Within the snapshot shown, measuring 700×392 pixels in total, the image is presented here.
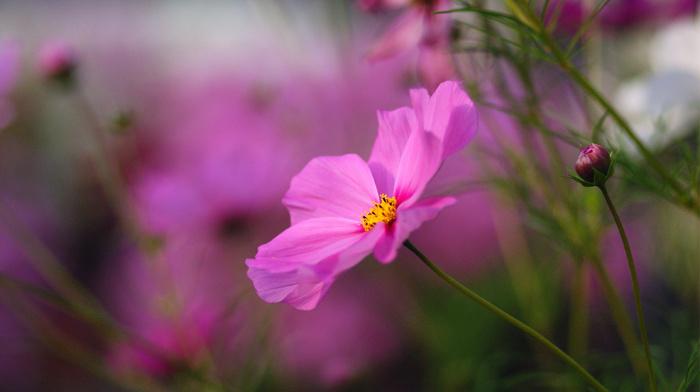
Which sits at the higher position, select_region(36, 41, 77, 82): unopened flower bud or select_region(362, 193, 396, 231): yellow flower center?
select_region(36, 41, 77, 82): unopened flower bud

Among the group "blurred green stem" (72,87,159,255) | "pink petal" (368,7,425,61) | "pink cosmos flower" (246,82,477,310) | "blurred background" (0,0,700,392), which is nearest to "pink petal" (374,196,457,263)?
"pink cosmos flower" (246,82,477,310)

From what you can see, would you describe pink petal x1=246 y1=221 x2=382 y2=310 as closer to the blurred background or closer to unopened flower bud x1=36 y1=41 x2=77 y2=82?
the blurred background

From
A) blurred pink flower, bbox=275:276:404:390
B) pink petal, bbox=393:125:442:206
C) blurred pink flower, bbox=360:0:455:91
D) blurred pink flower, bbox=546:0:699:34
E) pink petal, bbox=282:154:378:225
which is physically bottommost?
pink petal, bbox=393:125:442:206

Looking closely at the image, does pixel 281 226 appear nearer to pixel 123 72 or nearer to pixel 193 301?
pixel 193 301

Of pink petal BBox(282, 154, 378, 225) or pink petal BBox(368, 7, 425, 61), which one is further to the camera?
pink petal BBox(368, 7, 425, 61)

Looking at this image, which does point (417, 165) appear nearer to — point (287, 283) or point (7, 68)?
point (287, 283)

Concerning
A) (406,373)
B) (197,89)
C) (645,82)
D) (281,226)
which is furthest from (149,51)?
(645,82)

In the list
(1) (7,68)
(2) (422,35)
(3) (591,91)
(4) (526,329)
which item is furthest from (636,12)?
(1) (7,68)
